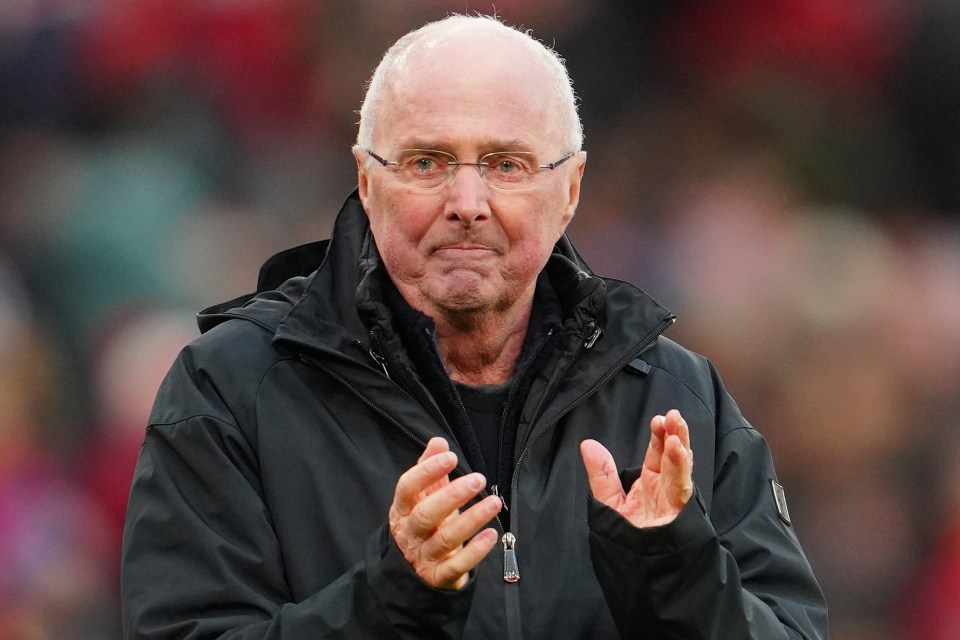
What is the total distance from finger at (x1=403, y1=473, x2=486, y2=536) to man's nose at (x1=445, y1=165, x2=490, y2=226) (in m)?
0.71

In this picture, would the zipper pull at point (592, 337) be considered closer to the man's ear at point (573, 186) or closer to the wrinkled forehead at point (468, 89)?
the man's ear at point (573, 186)

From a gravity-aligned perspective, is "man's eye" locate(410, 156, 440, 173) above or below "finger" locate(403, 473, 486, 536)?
Result: above

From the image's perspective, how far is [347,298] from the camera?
2467mm

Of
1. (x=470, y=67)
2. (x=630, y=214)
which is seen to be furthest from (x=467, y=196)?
(x=630, y=214)

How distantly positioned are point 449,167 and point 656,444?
0.71 m

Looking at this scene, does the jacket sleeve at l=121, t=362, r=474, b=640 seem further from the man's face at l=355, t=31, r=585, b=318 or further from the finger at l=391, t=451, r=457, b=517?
the man's face at l=355, t=31, r=585, b=318

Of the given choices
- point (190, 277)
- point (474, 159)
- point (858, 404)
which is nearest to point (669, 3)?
point (858, 404)

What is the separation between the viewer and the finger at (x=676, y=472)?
6.53 feet

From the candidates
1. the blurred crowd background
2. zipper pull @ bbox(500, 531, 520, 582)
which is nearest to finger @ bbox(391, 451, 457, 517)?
zipper pull @ bbox(500, 531, 520, 582)

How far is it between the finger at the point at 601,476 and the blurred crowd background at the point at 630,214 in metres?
2.66

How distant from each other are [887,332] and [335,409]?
331cm

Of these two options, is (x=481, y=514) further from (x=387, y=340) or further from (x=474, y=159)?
(x=474, y=159)

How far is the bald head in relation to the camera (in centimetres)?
248

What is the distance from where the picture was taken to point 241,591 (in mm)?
2150
